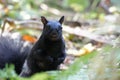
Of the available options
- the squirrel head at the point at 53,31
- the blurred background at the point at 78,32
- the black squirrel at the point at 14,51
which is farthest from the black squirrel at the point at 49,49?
the black squirrel at the point at 14,51

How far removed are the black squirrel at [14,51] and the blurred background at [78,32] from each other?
50 cm

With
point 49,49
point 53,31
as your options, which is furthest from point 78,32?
point 53,31

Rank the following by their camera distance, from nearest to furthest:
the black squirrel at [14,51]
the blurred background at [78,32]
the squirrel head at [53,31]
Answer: the blurred background at [78,32] → the squirrel head at [53,31] → the black squirrel at [14,51]

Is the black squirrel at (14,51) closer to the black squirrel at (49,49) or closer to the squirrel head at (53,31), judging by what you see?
the black squirrel at (49,49)

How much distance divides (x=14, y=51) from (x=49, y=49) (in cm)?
75

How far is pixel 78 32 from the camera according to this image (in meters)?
6.23

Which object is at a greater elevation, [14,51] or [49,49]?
[14,51]

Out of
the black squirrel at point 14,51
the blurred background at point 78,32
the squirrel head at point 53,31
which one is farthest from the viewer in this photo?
the black squirrel at point 14,51

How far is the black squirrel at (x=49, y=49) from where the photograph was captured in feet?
13.4

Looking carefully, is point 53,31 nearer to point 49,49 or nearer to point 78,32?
point 49,49

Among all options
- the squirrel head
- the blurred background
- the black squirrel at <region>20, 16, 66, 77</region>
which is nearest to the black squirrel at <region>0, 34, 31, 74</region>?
the black squirrel at <region>20, 16, 66, 77</region>

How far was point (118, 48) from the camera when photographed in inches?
61.3

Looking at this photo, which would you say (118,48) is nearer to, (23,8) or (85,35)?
(85,35)

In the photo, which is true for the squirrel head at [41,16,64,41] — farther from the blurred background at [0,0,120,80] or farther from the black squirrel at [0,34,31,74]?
the black squirrel at [0,34,31,74]
